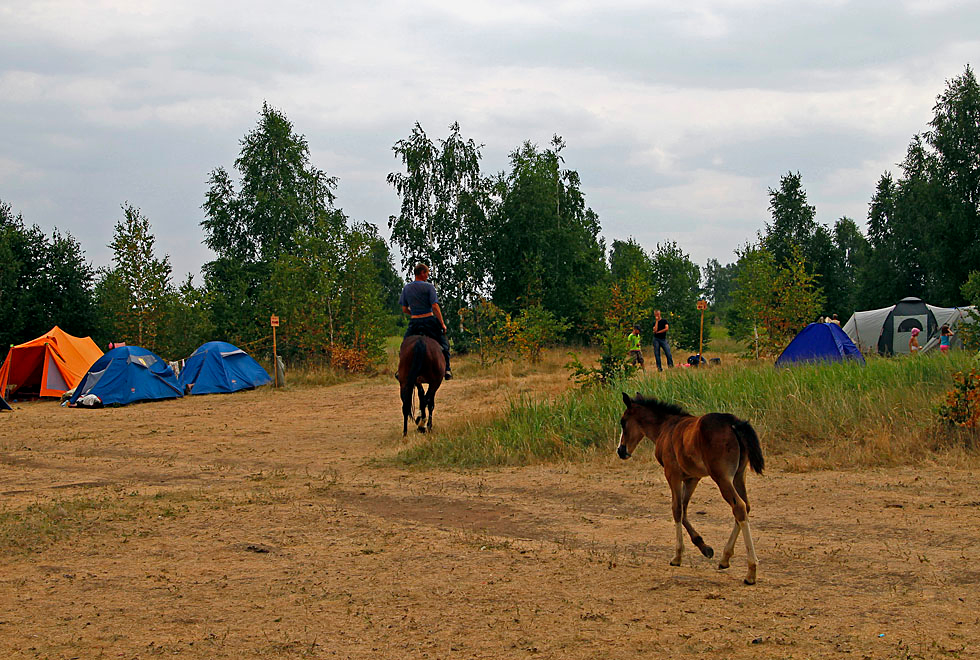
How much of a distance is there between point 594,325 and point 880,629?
110 feet

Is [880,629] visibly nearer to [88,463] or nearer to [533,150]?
[88,463]

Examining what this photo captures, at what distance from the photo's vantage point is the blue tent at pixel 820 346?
17891 mm

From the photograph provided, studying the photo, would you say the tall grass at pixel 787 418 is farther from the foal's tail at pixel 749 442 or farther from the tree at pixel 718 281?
the tree at pixel 718 281

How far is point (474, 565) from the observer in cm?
631

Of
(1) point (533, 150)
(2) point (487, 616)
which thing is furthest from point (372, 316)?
(2) point (487, 616)

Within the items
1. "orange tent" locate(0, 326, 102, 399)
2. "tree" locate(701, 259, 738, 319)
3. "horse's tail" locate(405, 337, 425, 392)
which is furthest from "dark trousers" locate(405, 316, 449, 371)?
"tree" locate(701, 259, 738, 319)

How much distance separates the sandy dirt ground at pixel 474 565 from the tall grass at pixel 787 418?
0.50m

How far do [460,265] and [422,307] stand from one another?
976 inches

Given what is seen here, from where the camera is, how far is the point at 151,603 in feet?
18.4

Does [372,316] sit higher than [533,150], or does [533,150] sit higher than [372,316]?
[533,150]

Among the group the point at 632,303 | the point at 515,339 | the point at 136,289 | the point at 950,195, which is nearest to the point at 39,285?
the point at 136,289

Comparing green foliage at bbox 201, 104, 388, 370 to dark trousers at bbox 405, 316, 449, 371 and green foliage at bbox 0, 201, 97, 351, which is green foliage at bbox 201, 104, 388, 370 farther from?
dark trousers at bbox 405, 316, 449, 371

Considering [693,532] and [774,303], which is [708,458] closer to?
[693,532]

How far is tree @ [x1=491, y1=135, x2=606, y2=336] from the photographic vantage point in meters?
38.4
